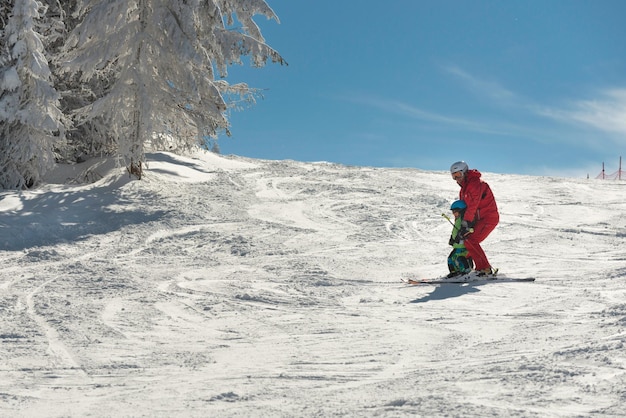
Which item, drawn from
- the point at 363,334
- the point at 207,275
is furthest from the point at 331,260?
the point at 363,334

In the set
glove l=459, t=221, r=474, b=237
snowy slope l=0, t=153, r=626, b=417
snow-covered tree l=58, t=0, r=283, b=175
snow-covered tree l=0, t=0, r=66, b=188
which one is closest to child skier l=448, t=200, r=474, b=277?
glove l=459, t=221, r=474, b=237

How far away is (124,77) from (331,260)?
829 cm

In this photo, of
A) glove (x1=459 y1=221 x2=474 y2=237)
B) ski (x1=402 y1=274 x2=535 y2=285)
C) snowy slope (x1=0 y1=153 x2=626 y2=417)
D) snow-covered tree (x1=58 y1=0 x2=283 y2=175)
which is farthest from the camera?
snow-covered tree (x1=58 y1=0 x2=283 y2=175)

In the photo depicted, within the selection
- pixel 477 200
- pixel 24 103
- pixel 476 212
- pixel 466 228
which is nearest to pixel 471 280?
pixel 466 228

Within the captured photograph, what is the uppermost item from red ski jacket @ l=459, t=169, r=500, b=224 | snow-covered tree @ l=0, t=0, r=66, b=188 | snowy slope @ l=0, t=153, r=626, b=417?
snow-covered tree @ l=0, t=0, r=66, b=188

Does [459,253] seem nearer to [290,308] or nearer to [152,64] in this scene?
[290,308]

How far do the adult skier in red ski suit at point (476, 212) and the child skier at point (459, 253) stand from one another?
63 mm

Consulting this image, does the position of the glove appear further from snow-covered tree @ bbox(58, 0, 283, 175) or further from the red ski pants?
snow-covered tree @ bbox(58, 0, 283, 175)

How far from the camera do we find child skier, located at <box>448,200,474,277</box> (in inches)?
374

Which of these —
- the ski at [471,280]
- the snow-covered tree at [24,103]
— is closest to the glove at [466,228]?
the ski at [471,280]

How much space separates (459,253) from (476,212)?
2.17 ft

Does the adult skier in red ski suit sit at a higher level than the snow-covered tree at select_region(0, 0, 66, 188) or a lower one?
lower

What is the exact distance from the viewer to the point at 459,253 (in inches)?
375

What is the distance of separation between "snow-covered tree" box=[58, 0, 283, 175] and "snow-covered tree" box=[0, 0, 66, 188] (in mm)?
787
